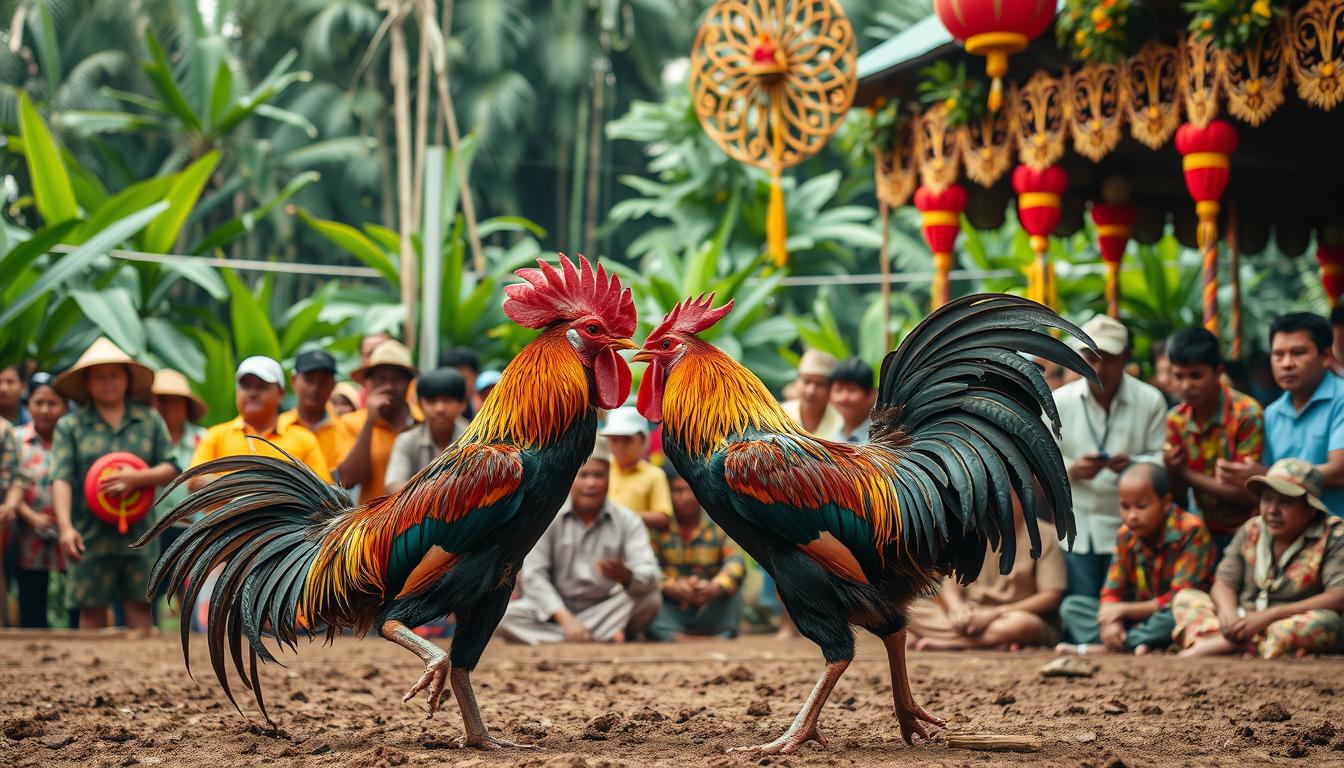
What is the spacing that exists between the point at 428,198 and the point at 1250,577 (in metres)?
6.66

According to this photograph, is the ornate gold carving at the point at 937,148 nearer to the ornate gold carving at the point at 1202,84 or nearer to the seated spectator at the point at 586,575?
the ornate gold carving at the point at 1202,84

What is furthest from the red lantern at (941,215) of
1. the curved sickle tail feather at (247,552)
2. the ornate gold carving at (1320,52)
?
the curved sickle tail feather at (247,552)

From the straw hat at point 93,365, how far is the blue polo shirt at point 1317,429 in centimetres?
685

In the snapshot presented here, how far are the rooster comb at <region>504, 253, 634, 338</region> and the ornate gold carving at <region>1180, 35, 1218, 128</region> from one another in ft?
15.2

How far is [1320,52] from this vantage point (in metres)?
7.25

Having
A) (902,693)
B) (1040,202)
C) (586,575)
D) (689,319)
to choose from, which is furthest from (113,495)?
(1040,202)

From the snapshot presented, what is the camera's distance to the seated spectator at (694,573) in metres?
9.35

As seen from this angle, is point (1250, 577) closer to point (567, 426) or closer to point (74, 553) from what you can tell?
point (567, 426)

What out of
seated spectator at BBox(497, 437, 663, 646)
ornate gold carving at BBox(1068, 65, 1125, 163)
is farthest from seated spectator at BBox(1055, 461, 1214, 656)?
seated spectator at BBox(497, 437, 663, 646)

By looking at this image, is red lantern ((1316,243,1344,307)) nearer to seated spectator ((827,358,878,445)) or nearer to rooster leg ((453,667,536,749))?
seated spectator ((827,358,878,445))

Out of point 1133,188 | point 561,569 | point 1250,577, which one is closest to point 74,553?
point 561,569

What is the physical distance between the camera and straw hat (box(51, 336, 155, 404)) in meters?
8.67

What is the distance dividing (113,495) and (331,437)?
1.32 meters

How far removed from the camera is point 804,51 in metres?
10.0
